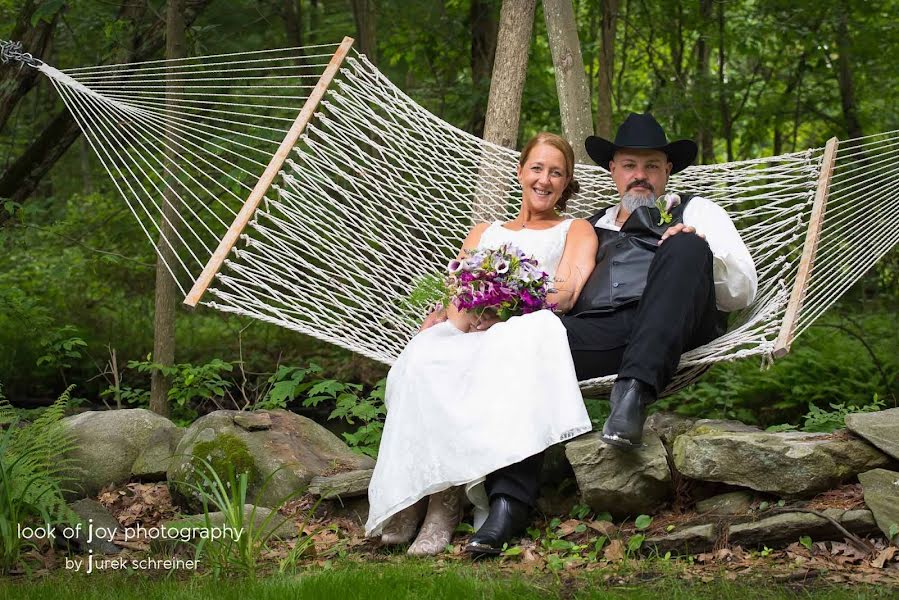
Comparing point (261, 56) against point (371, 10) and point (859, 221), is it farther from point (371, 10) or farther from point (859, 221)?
point (859, 221)

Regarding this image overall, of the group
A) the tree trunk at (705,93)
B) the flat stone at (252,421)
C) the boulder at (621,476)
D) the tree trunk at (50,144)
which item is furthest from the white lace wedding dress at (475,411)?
the tree trunk at (705,93)

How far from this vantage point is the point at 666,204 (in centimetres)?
278

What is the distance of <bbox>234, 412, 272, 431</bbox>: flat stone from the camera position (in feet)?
10.2

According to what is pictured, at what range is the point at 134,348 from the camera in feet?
19.2

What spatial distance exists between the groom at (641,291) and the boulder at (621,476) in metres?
0.05

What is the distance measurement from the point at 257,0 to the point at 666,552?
429cm

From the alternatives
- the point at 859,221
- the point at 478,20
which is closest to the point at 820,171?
the point at 859,221

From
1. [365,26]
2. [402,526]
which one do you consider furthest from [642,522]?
[365,26]

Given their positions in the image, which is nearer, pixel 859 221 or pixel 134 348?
pixel 859 221

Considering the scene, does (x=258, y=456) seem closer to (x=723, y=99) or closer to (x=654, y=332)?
(x=654, y=332)

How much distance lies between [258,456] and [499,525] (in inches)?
36.8

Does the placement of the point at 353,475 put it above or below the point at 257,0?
below

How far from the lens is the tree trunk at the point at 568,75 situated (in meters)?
3.68

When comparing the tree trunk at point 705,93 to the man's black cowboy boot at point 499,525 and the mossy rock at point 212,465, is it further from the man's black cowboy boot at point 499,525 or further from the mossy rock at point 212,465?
the man's black cowboy boot at point 499,525
